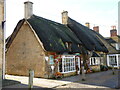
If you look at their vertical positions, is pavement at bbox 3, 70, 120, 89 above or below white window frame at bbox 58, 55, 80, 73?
below

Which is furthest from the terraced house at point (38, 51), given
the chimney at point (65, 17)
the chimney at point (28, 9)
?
the chimney at point (65, 17)

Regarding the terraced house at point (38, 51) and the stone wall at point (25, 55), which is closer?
the terraced house at point (38, 51)

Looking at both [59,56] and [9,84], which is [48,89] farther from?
[59,56]

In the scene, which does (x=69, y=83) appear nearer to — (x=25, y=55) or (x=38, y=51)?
(x=38, y=51)

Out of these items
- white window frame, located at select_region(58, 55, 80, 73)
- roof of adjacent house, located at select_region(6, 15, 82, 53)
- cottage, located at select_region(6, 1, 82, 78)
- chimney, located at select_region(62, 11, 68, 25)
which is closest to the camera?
cottage, located at select_region(6, 1, 82, 78)

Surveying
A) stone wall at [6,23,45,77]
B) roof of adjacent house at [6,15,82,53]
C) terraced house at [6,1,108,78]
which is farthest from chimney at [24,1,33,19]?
stone wall at [6,23,45,77]

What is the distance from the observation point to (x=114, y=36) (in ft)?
117

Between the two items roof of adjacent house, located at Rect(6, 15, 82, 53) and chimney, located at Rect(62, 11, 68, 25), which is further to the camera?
chimney, located at Rect(62, 11, 68, 25)

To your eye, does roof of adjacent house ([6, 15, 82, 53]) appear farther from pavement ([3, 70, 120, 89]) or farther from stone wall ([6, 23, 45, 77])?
pavement ([3, 70, 120, 89])

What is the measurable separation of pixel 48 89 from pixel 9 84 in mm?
2910

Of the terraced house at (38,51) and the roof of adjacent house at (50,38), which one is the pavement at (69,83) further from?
the roof of adjacent house at (50,38)

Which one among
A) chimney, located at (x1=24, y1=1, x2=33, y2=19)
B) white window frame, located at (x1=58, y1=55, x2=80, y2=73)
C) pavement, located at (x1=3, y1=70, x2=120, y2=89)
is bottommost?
pavement, located at (x1=3, y1=70, x2=120, y2=89)

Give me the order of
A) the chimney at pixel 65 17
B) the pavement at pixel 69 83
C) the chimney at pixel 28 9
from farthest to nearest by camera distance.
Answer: the chimney at pixel 65 17 < the chimney at pixel 28 9 < the pavement at pixel 69 83

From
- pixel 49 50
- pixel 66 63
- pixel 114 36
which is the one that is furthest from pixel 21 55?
pixel 114 36
